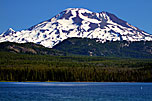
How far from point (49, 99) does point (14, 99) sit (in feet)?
27.4

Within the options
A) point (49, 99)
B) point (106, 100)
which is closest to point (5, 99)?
point (49, 99)

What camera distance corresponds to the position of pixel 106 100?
99.6 meters

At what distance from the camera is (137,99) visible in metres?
105

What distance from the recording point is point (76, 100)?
323 ft

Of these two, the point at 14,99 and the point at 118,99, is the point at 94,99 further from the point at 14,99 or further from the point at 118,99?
the point at 14,99

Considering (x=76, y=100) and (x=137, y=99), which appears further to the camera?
(x=137, y=99)

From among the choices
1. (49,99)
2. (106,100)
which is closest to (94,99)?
(106,100)

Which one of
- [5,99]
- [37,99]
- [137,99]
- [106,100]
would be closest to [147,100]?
[137,99]

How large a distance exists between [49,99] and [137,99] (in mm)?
22192

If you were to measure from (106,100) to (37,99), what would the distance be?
1653cm

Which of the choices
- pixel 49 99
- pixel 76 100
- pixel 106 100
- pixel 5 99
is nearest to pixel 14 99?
pixel 5 99

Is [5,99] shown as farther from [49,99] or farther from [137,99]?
[137,99]

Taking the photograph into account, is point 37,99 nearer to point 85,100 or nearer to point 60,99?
point 60,99

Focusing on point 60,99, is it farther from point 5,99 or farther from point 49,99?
point 5,99
